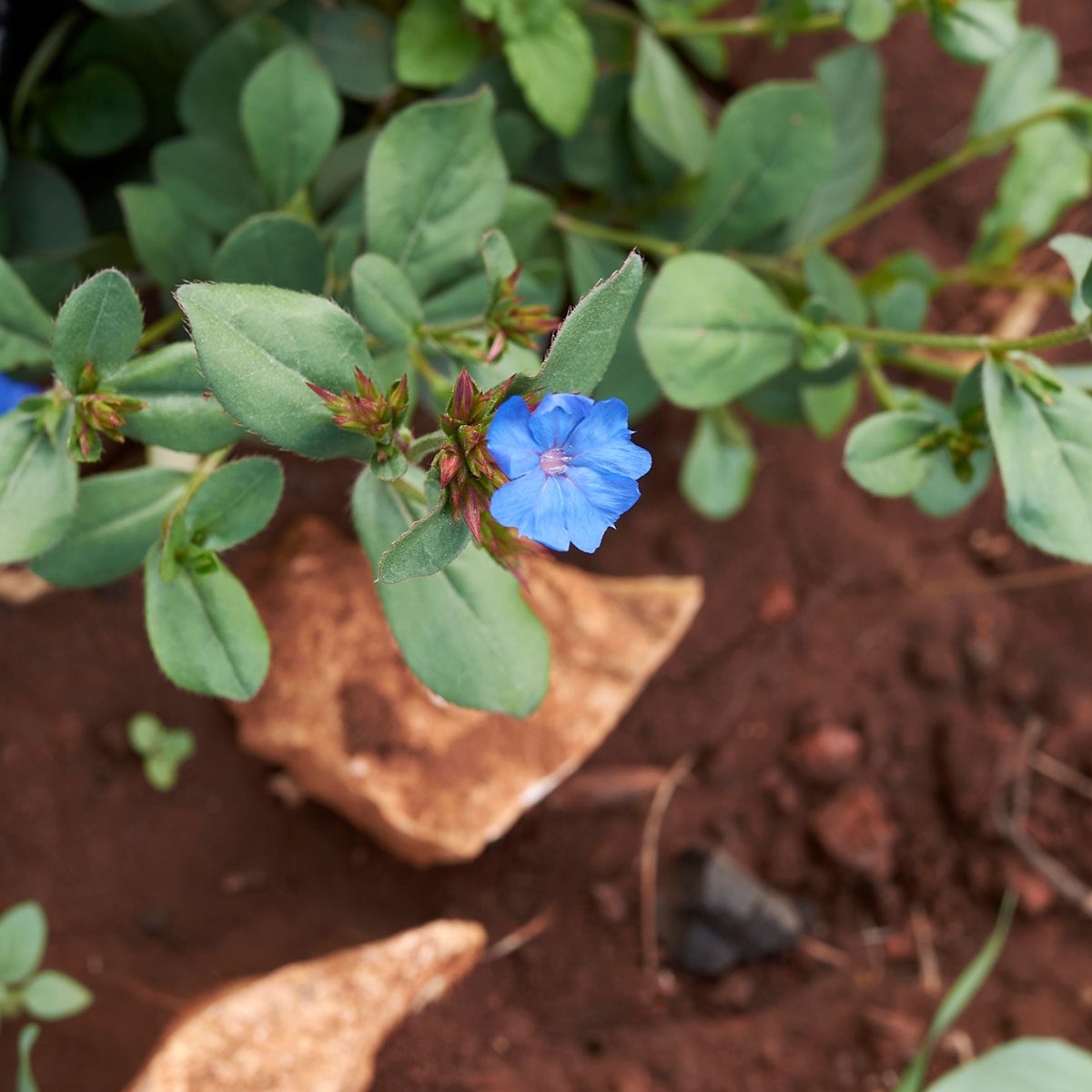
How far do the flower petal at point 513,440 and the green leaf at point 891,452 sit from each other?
800mm

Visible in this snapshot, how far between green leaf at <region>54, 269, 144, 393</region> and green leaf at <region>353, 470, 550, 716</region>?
39 cm

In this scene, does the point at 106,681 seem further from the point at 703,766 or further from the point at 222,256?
the point at 703,766

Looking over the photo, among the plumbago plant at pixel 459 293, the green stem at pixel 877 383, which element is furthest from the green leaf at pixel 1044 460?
the green stem at pixel 877 383

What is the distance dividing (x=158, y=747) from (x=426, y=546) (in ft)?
5.61

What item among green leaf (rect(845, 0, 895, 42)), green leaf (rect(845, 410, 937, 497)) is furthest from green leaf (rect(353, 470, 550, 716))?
green leaf (rect(845, 0, 895, 42))

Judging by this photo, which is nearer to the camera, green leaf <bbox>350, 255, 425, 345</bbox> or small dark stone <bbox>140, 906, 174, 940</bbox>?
green leaf <bbox>350, 255, 425, 345</bbox>

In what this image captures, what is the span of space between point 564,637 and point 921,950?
1259 mm

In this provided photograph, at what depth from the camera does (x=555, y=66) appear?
2338mm

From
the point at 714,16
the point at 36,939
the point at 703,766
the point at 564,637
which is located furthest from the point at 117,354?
the point at 714,16

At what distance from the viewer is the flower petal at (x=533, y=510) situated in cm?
124

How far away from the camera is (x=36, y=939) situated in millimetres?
2262

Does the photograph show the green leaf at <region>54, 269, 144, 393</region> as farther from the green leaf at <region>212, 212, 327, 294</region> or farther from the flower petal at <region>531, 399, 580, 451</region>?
the flower petal at <region>531, 399, 580, 451</region>

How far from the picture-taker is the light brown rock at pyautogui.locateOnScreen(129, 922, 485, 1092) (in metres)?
2.30

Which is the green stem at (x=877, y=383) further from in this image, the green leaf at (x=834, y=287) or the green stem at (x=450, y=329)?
the green stem at (x=450, y=329)
